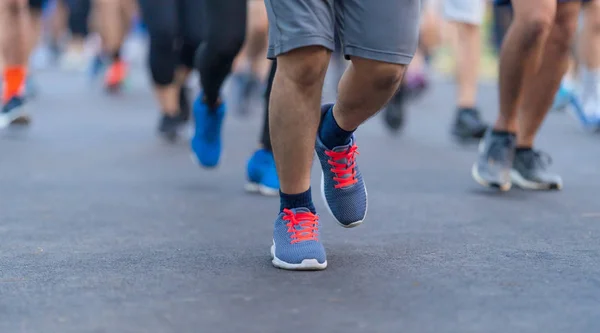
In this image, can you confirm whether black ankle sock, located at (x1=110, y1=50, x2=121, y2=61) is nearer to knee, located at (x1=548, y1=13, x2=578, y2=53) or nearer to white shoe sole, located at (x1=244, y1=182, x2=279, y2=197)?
white shoe sole, located at (x1=244, y1=182, x2=279, y2=197)

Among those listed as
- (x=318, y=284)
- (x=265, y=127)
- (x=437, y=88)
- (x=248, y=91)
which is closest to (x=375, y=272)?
(x=318, y=284)

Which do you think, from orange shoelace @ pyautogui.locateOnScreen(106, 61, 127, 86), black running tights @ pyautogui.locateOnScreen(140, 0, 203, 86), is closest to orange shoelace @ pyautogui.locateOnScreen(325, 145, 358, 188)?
black running tights @ pyautogui.locateOnScreen(140, 0, 203, 86)

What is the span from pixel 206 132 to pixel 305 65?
2124 millimetres

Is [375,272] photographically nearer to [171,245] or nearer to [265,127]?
[171,245]

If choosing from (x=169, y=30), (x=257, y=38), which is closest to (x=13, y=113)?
(x=169, y=30)

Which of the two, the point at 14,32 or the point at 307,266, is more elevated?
the point at 14,32

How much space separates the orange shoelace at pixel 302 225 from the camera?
11.0 ft

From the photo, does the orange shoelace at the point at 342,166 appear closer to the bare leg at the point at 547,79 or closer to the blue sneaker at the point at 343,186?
the blue sneaker at the point at 343,186

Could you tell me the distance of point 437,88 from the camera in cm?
1441

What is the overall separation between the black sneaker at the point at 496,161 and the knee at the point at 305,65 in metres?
1.90

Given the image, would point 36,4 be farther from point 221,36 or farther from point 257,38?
point 221,36

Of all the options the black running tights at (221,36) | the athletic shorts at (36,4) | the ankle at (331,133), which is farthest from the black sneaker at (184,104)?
the ankle at (331,133)

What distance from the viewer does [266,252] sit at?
11.7 ft

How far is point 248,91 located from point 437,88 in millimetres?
4777
